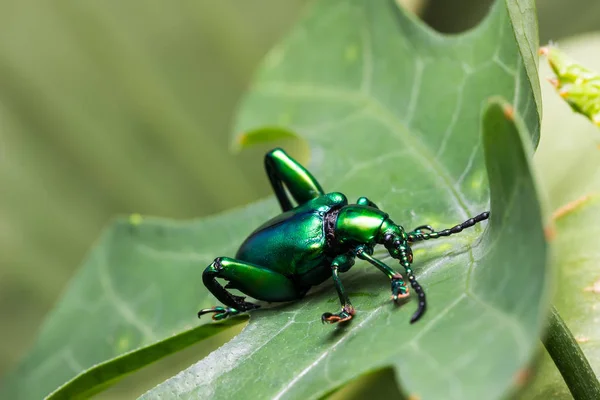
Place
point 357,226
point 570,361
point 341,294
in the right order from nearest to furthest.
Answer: point 570,361 < point 341,294 < point 357,226

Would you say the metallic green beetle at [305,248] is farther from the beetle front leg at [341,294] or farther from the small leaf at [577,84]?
the small leaf at [577,84]

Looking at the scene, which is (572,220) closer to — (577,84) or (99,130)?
(577,84)

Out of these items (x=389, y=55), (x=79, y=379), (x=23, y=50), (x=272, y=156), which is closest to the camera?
(x=79, y=379)

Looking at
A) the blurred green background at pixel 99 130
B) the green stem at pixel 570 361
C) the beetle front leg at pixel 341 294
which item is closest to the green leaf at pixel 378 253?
the beetle front leg at pixel 341 294

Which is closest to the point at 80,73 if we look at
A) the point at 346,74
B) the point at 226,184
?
the point at 226,184

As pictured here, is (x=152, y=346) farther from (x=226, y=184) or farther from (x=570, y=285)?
(x=226, y=184)

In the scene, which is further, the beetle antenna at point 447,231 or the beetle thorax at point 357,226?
the beetle thorax at point 357,226

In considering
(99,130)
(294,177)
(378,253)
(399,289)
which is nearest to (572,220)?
(378,253)
